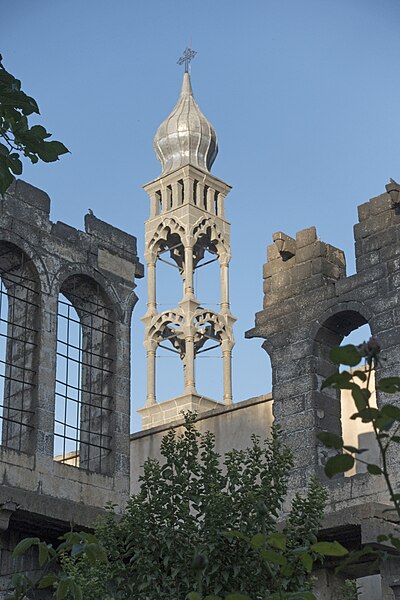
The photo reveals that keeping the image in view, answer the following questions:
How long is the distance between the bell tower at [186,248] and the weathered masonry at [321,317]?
2233 centimetres

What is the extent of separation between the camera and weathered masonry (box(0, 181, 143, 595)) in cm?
1309

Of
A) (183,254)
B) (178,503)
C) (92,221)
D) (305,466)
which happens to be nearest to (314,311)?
(305,466)

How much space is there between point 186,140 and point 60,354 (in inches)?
1073

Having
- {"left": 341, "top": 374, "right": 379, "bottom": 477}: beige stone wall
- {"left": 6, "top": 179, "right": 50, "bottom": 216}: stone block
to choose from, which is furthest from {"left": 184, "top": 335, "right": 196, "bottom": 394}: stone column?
{"left": 6, "top": 179, "right": 50, "bottom": 216}: stone block

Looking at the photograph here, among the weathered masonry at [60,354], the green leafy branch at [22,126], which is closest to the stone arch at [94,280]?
the weathered masonry at [60,354]

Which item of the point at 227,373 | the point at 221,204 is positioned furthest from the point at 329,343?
the point at 221,204

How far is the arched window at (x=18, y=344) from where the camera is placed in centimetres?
1326

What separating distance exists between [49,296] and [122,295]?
1.31 metres

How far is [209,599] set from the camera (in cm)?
428

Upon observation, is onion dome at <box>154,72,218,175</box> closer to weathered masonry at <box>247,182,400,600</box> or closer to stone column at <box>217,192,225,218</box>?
stone column at <box>217,192,225,218</box>

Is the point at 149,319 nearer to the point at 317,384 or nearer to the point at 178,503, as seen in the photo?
the point at 317,384

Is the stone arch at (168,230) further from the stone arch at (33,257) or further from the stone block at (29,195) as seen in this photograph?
the stone arch at (33,257)

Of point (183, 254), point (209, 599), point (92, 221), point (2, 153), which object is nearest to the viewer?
point (209, 599)

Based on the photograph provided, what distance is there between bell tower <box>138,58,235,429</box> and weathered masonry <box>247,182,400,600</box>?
22.3 m
